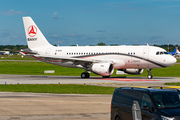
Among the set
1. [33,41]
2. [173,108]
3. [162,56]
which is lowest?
[173,108]

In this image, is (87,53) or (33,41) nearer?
(87,53)

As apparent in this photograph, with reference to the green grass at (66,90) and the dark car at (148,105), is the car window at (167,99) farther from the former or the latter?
the green grass at (66,90)

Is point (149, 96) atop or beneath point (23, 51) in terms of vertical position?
beneath

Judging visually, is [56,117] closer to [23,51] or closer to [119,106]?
[119,106]

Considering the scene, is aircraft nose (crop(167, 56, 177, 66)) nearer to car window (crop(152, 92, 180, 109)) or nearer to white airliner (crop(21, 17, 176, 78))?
white airliner (crop(21, 17, 176, 78))

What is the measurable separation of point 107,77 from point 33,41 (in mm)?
16309

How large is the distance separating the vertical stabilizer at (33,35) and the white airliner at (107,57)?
1362mm

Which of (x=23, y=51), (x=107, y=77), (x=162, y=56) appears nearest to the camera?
(x=162, y=56)

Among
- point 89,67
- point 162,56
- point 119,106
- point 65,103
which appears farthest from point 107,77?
point 119,106

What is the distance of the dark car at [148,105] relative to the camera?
423 inches

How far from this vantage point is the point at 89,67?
49.1 metres

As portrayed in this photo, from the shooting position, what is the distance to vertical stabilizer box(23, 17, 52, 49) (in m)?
56.5

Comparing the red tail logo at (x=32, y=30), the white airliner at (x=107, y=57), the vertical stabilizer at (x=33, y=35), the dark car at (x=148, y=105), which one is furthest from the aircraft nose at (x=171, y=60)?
the dark car at (x=148, y=105)

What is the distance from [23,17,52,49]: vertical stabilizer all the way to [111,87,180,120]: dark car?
4489cm
